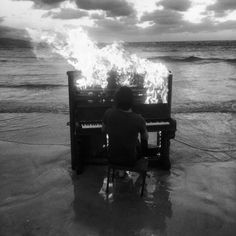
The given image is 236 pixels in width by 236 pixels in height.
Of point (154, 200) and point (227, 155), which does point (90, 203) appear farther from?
point (227, 155)

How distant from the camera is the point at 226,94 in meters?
17.2

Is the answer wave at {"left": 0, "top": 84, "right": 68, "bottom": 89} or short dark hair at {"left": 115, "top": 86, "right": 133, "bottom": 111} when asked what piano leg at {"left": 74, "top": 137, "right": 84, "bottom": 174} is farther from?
wave at {"left": 0, "top": 84, "right": 68, "bottom": 89}

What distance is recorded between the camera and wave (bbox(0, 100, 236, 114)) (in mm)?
12816

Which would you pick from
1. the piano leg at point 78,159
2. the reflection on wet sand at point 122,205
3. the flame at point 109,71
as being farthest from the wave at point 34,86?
the reflection on wet sand at point 122,205

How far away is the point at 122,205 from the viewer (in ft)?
16.6

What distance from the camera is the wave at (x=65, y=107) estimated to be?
12816 millimetres

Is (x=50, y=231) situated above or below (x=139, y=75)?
→ below

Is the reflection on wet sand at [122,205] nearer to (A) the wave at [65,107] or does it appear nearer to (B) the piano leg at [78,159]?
(B) the piano leg at [78,159]

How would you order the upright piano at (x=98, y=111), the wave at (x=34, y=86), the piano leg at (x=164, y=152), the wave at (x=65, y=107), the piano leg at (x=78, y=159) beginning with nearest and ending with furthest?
the upright piano at (x=98, y=111) → the piano leg at (x=78, y=159) → the piano leg at (x=164, y=152) → the wave at (x=65, y=107) → the wave at (x=34, y=86)

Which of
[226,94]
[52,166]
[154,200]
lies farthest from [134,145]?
[226,94]

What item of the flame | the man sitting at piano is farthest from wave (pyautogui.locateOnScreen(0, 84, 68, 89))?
the man sitting at piano

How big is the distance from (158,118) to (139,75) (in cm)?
192

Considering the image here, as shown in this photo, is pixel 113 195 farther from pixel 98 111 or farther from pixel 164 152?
pixel 98 111

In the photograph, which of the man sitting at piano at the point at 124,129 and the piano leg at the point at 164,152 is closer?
the man sitting at piano at the point at 124,129
